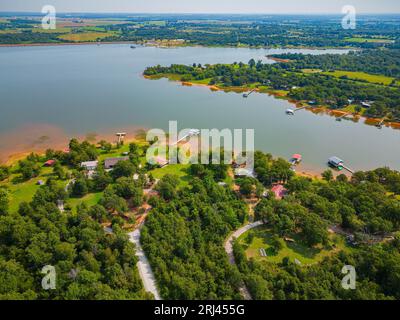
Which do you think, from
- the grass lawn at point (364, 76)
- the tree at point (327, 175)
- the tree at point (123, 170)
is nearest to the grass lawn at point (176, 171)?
the tree at point (123, 170)

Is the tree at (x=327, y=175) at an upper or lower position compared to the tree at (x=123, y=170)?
lower

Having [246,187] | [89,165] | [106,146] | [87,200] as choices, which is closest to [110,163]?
[89,165]

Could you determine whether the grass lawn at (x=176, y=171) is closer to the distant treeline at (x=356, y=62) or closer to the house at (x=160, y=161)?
the house at (x=160, y=161)

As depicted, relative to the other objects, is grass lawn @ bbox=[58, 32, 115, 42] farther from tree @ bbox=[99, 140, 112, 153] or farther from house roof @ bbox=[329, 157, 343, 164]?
house roof @ bbox=[329, 157, 343, 164]

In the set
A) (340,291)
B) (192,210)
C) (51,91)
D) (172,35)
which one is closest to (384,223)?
A: (340,291)

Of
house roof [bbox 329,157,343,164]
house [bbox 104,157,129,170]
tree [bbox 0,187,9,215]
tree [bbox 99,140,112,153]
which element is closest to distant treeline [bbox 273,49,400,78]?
house roof [bbox 329,157,343,164]
